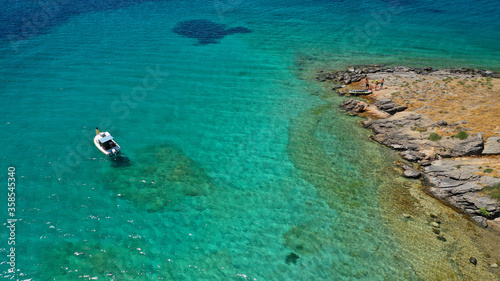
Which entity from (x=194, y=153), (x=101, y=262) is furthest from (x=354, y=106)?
(x=101, y=262)

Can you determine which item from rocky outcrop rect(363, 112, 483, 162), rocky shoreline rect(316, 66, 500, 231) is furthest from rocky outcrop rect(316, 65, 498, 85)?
rocky outcrop rect(363, 112, 483, 162)

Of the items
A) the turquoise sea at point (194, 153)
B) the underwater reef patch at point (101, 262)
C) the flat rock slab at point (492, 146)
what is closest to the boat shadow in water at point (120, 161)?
the turquoise sea at point (194, 153)

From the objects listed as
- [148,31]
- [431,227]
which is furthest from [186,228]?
[148,31]

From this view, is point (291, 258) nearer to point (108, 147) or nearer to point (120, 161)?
point (120, 161)

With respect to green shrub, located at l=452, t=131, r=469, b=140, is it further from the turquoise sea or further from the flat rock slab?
the turquoise sea

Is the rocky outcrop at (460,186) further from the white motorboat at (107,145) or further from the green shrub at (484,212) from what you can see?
the white motorboat at (107,145)

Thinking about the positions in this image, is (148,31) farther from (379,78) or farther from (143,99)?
(379,78)
